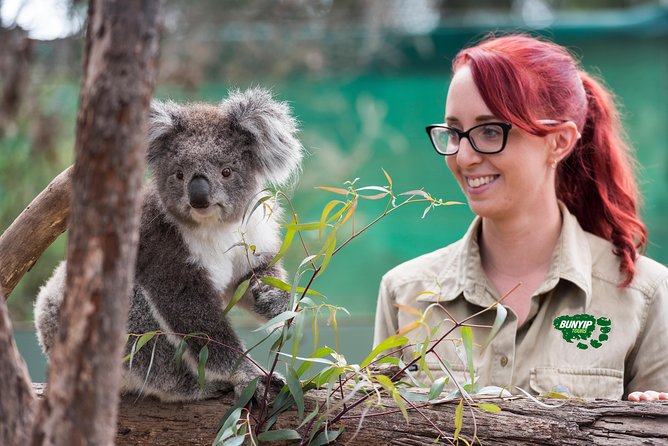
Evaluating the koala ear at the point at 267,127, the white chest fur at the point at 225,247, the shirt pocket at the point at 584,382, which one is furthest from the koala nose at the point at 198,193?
the shirt pocket at the point at 584,382

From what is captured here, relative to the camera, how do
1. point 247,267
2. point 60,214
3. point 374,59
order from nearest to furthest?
point 60,214 < point 247,267 < point 374,59

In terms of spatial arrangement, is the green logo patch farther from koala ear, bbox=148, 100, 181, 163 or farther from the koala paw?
koala ear, bbox=148, 100, 181, 163

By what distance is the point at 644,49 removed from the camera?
5.35 meters

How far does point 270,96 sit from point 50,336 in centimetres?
90

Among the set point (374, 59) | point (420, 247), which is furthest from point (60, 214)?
point (374, 59)

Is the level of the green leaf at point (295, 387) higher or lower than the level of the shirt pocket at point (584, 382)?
higher

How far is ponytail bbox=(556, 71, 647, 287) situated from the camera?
7.91ft

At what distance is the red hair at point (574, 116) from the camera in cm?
213

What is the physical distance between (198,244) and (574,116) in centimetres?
115

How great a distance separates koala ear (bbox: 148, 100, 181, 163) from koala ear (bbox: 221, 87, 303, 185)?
15 centimetres

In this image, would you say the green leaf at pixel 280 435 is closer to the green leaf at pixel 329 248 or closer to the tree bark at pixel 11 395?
the green leaf at pixel 329 248

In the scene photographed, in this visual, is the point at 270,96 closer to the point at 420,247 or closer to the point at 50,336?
the point at 50,336

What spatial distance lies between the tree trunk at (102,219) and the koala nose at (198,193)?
913mm

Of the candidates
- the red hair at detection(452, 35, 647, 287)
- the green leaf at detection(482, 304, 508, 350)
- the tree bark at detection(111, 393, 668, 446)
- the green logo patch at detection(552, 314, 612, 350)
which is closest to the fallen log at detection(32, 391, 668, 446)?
the tree bark at detection(111, 393, 668, 446)
